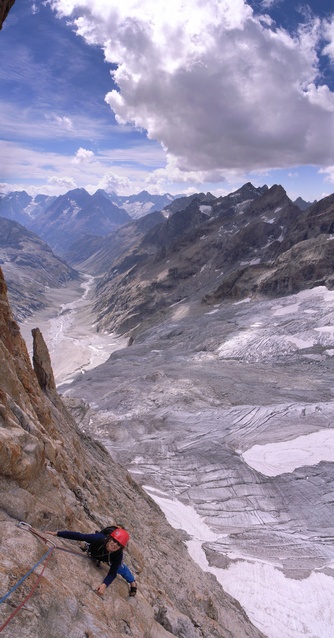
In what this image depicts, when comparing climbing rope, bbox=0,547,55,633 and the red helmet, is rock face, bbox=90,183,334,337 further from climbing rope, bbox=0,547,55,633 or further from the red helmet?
climbing rope, bbox=0,547,55,633

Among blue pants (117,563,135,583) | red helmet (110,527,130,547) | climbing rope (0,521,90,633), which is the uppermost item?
climbing rope (0,521,90,633)

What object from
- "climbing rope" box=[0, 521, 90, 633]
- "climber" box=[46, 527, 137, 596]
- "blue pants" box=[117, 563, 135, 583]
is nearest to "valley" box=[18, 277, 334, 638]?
"blue pants" box=[117, 563, 135, 583]

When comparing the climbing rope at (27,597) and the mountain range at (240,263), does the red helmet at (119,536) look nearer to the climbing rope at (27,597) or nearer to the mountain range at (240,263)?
the climbing rope at (27,597)

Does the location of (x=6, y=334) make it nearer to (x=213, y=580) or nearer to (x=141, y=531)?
(x=141, y=531)

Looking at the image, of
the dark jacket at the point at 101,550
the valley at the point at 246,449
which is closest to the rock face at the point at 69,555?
the dark jacket at the point at 101,550

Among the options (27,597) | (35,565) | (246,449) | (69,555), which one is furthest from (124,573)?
(246,449)

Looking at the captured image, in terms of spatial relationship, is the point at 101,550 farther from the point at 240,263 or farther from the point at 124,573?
the point at 240,263

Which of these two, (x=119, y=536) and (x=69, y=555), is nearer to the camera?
(x=69, y=555)
